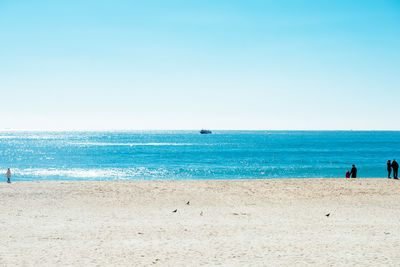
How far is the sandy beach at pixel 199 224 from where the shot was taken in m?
10.1

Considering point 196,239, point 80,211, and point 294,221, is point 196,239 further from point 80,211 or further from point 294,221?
point 80,211

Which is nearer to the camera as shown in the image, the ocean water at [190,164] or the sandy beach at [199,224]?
the sandy beach at [199,224]

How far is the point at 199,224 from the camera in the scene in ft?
47.1

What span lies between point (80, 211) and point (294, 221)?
31.3 ft

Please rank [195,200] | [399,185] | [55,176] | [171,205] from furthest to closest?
[55,176] → [399,185] → [195,200] → [171,205]

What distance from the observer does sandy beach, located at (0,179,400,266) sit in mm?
10133

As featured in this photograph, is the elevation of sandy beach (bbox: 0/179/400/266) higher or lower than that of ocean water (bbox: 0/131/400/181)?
higher

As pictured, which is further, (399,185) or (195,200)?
(399,185)

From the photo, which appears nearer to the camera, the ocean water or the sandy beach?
the sandy beach

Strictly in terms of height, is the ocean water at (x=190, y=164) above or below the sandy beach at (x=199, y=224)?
below

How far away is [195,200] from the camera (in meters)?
20.3

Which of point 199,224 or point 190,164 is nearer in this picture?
point 199,224

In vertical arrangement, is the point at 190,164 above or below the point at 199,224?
below

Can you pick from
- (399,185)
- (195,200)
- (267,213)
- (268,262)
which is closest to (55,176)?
(195,200)
